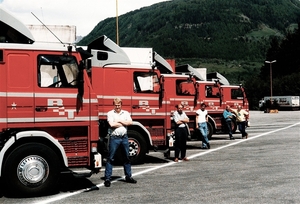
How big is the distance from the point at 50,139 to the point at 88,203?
1.40 meters

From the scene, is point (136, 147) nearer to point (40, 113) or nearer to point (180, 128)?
point (180, 128)

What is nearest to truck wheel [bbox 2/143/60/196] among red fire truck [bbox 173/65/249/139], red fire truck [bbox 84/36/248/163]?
red fire truck [bbox 84/36/248/163]

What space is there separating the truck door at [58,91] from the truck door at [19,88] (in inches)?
5.7

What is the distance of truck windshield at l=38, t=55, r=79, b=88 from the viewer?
26.1ft

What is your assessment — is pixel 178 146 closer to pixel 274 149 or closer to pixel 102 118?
pixel 102 118

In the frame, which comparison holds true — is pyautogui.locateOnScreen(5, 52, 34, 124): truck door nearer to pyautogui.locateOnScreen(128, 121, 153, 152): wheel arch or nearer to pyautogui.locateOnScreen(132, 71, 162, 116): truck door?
pyautogui.locateOnScreen(128, 121, 153, 152): wheel arch

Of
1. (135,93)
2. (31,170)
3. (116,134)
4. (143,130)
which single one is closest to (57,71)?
(116,134)

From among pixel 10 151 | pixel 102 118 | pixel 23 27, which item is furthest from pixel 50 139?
pixel 102 118

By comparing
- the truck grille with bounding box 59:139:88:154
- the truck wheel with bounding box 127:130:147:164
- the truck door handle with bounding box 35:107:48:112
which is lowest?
the truck wheel with bounding box 127:130:147:164

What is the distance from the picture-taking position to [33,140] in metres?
7.77

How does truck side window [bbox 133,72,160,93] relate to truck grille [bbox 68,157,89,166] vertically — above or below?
above

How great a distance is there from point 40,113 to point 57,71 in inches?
34.1

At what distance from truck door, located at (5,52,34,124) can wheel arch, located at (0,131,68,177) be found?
323 mm

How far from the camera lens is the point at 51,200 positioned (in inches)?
292
